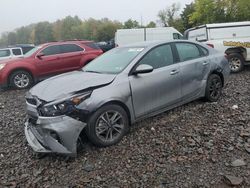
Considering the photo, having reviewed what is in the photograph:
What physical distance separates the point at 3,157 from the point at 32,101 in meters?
1.03

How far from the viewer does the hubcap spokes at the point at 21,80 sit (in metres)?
9.80

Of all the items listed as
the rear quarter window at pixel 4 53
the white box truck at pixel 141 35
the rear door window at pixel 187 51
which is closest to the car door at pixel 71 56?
the rear door window at pixel 187 51

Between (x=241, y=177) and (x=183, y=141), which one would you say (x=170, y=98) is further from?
(x=241, y=177)

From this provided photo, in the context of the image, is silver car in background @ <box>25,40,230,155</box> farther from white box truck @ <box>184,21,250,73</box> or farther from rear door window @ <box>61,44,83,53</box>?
rear door window @ <box>61,44,83,53</box>

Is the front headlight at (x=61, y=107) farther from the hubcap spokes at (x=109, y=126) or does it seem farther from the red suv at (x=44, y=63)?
the red suv at (x=44, y=63)

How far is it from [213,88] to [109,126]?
290 centimetres

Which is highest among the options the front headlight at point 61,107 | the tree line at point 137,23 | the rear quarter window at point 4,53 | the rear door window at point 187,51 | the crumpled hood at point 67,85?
the tree line at point 137,23

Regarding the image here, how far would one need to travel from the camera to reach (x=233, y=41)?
985cm

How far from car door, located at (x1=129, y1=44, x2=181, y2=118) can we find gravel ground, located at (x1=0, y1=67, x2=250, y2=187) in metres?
0.40

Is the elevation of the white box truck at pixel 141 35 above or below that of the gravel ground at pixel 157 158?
above

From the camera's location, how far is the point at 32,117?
13.9ft

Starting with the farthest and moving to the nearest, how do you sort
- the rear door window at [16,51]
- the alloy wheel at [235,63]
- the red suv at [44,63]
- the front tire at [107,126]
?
the rear door window at [16,51] → the alloy wheel at [235,63] → the red suv at [44,63] → the front tire at [107,126]

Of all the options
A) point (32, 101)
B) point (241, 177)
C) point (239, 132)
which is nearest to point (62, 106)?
point (32, 101)

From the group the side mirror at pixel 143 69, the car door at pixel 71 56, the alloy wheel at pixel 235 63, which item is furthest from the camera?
the car door at pixel 71 56
